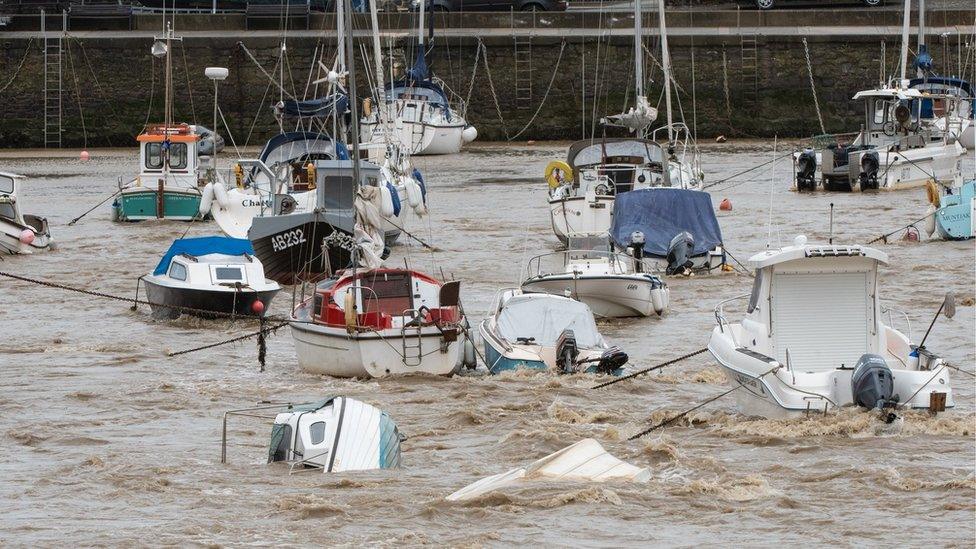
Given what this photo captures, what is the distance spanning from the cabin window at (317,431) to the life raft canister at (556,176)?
19961mm

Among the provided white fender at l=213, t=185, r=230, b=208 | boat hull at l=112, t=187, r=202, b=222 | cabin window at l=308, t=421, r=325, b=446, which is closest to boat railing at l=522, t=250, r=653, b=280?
white fender at l=213, t=185, r=230, b=208

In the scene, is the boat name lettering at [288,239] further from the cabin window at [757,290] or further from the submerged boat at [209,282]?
the cabin window at [757,290]

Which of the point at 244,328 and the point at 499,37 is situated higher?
the point at 499,37

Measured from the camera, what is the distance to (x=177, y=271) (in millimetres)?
27234

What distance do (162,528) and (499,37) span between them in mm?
50478

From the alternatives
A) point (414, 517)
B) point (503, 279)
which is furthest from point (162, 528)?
point (503, 279)

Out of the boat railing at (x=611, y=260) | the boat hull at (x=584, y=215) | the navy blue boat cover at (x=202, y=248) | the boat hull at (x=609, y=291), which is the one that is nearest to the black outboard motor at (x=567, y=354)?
the boat railing at (x=611, y=260)

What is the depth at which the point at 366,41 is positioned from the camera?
62.9 m

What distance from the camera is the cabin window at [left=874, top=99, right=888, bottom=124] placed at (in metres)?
47.6

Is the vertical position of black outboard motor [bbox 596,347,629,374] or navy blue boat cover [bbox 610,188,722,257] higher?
navy blue boat cover [bbox 610,188,722,257]

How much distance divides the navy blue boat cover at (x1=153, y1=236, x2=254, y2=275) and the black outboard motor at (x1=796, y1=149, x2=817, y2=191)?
22.5 m

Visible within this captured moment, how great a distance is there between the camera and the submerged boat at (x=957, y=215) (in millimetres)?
34625

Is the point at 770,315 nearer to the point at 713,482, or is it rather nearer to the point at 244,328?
the point at 713,482

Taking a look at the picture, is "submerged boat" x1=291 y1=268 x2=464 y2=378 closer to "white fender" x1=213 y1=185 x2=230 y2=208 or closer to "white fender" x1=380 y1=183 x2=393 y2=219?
"white fender" x1=380 y1=183 x2=393 y2=219
